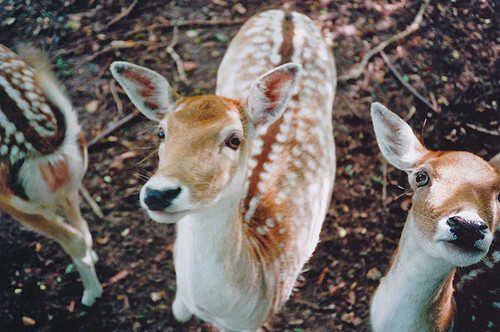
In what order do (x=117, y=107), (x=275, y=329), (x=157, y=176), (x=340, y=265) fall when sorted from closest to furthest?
(x=157, y=176) < (x=275, y=329) < (x=340, y=265) < (x=117, y=107)

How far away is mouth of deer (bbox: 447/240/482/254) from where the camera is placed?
4.93 ft

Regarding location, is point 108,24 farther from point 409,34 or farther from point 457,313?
point 457,313

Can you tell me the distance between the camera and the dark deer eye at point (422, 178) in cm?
183

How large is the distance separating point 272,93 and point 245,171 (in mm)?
407

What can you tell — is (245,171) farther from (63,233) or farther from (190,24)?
(190,24)

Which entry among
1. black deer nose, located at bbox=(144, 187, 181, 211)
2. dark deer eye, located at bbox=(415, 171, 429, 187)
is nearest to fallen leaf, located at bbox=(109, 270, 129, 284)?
black deer nose, located at bbox=(144, 187, 181, 211)

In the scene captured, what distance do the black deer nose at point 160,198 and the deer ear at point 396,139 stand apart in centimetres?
109

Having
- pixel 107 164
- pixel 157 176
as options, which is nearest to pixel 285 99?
pixel 157 176

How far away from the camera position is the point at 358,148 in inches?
136

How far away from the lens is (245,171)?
186 centimetres

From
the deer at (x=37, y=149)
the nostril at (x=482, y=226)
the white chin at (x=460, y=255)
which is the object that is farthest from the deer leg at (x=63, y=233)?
the nostril at (x=482, y=226)

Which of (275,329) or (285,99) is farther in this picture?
(275,329)

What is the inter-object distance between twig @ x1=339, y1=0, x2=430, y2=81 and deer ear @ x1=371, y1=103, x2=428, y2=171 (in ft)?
6.06

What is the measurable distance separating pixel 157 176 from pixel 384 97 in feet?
9.16
